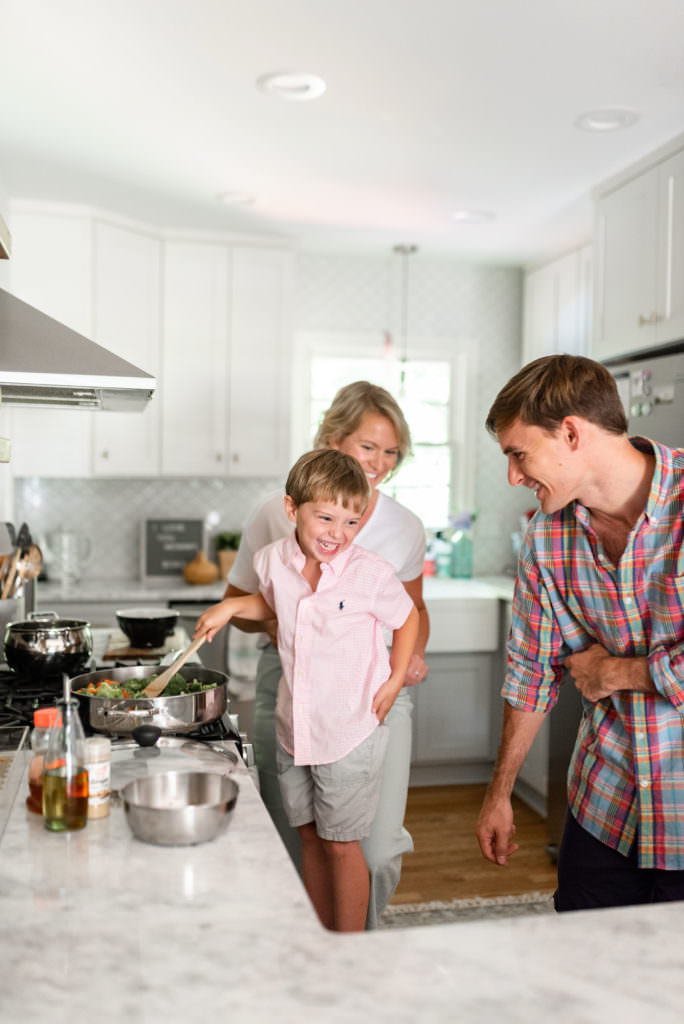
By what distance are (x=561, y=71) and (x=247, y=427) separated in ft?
8.01

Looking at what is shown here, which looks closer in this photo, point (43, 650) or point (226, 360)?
point (43, 650)

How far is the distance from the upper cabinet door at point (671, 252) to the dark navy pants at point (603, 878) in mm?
2053

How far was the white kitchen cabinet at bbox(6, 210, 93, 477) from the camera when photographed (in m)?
4.23

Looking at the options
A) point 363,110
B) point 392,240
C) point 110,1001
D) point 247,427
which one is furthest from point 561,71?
point 110,1001

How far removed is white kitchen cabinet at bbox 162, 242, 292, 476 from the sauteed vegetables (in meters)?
2.74

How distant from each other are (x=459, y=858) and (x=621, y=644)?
2.27 meters

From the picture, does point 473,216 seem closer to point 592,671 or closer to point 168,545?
point 168,545

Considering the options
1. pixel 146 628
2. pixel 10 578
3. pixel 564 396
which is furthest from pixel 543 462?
pixel 146 628

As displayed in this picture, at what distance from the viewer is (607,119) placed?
3.11 m

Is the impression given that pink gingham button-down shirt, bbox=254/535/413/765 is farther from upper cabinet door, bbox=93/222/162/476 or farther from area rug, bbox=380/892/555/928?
upper cabinet door, bbox=93/222/162/476

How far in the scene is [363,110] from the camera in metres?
3.06

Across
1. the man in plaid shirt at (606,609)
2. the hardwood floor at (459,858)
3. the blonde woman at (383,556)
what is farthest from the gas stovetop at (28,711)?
the hardwood floor at (459,858)

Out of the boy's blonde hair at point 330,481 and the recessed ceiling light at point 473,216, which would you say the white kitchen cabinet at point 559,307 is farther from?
the boy's blonde hair at point 330,481

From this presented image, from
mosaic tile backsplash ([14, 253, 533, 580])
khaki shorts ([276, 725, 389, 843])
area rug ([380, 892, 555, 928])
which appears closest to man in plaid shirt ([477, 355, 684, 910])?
khaki shorts ([276, 725, 389, 843])
